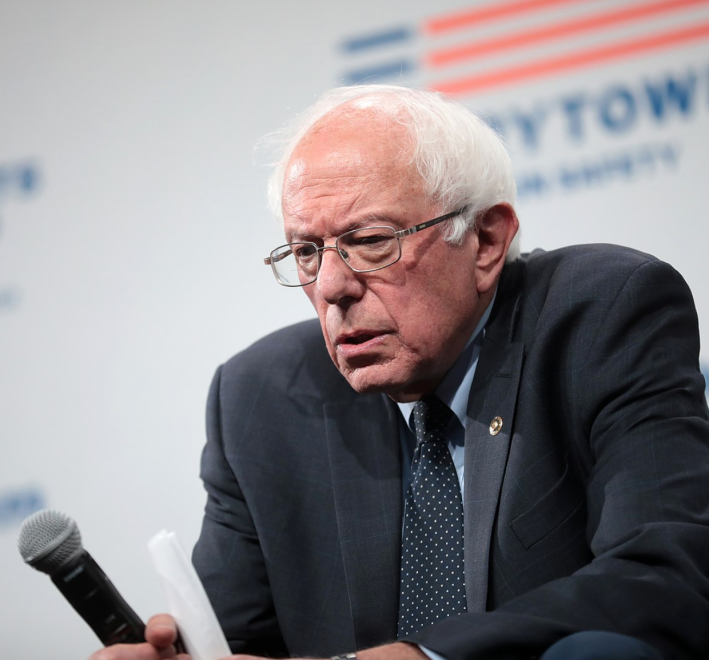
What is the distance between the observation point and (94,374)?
307 centimetres

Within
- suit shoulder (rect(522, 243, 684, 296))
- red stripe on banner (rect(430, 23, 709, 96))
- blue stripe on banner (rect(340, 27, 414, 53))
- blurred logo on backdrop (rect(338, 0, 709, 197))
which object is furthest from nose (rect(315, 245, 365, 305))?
blue stripe on banner (rect(340, 27, 414, 53))

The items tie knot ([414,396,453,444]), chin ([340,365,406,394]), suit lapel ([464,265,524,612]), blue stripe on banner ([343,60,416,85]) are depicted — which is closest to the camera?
suit lapel ([464,265,524,612])

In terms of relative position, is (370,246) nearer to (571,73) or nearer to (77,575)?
(77,575)

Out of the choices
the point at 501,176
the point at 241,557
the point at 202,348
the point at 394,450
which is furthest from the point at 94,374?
the point at 501,176

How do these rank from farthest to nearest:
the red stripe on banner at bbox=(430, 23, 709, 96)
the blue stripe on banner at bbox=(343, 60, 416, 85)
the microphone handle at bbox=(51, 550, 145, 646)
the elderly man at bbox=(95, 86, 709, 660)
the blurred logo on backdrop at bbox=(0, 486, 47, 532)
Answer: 1. the blurred logo on backdrop at bbox=(0, 486, 47, 532)
2. the blue stripe on banner at bbox=(343, 60, 416, 85)
3. the red stripe on banner at bbox=(430, 23, 709, 96)
4. the elderly man at bbox=(95, 86, 709, 660)
5. the microphone handle at bbox=(51, 550, 145, 646)

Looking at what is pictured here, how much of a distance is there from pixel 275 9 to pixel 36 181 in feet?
3.71

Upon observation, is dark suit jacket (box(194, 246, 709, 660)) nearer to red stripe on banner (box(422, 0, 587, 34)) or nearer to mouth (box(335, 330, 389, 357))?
mouth (box(335, 330, 389, 357))

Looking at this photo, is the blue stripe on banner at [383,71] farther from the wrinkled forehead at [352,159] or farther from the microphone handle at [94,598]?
the microphone handle at [94,598]

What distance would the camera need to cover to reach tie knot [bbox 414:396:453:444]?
70.6 inches

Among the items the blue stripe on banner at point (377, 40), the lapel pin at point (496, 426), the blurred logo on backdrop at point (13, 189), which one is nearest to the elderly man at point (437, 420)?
the lapel pin at point (496, 426)

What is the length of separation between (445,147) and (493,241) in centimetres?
25

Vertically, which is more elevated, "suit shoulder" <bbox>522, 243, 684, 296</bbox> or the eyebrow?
the eyebrow

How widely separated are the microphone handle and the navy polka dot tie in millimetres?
672

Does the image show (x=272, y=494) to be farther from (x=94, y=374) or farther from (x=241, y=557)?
(x=94, y=374)
